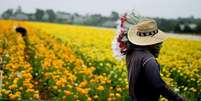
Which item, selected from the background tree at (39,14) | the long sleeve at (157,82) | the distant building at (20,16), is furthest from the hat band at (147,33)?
the distant building at (20,16)

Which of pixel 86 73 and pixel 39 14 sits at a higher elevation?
pixel 39 14

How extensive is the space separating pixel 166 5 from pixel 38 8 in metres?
3.16

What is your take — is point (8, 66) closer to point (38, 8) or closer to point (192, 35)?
point (192, 35)

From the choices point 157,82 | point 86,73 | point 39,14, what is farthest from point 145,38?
point 39,14

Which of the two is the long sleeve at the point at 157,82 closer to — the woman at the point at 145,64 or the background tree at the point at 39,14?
the woman at the point at 145,64

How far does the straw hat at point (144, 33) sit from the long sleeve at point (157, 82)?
0.20m

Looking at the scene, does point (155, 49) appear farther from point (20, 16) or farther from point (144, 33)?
point (20, 16)

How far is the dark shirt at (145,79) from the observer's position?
296 centimetres

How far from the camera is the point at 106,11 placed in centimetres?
803

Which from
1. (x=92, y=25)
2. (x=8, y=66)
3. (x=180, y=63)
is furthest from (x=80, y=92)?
(x=92, y=25)

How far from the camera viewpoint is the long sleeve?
2.95 metres

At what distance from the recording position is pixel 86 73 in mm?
6078

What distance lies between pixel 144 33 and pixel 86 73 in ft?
9.44

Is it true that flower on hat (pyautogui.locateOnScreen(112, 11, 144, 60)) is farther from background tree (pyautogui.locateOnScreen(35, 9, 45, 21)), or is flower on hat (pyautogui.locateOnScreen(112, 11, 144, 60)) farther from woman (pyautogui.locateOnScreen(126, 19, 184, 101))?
background tree (pyautogui.locateOnScreen(35, 9, 45, 21))
